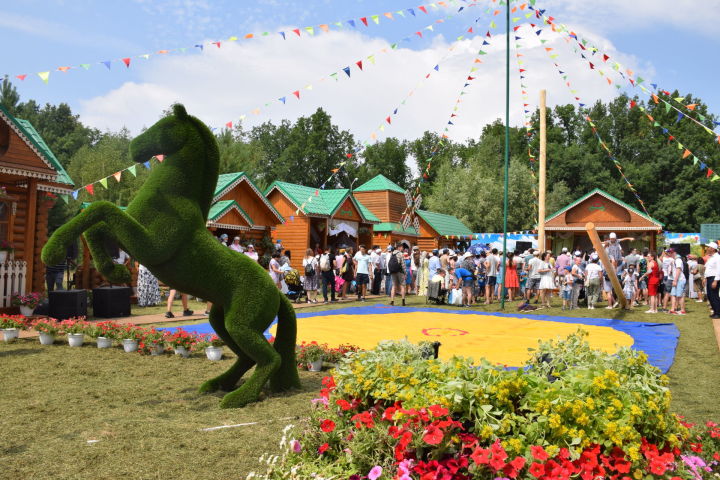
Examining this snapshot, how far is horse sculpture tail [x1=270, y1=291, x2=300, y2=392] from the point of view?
6316 mm

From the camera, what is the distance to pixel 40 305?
42.4ft

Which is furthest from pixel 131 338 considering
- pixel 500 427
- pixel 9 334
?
pixel 500 427

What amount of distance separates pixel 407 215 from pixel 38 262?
23.0 m

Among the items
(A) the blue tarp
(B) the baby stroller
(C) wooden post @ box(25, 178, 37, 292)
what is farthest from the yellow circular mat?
(C) wooden post @ box(25, 178, 37, 292)

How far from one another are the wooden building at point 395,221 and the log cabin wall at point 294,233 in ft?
27.5

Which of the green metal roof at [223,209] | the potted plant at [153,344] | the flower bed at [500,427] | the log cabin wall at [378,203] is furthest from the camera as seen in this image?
the log cabin wall at [378,203]

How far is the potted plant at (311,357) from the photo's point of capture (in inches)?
301

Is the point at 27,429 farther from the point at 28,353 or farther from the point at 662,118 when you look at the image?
the point at 662,118

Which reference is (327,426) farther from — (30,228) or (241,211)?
(241,211)

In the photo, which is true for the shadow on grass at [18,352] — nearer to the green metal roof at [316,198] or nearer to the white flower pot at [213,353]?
the white flower pot at [213,353]

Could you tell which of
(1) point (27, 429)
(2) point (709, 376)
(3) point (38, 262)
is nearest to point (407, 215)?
(3) point (38, 262)

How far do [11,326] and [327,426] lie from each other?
336 inches

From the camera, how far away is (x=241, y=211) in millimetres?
21719

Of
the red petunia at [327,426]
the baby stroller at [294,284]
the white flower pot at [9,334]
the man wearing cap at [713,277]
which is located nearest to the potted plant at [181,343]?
the white flower pot at [9,334]
